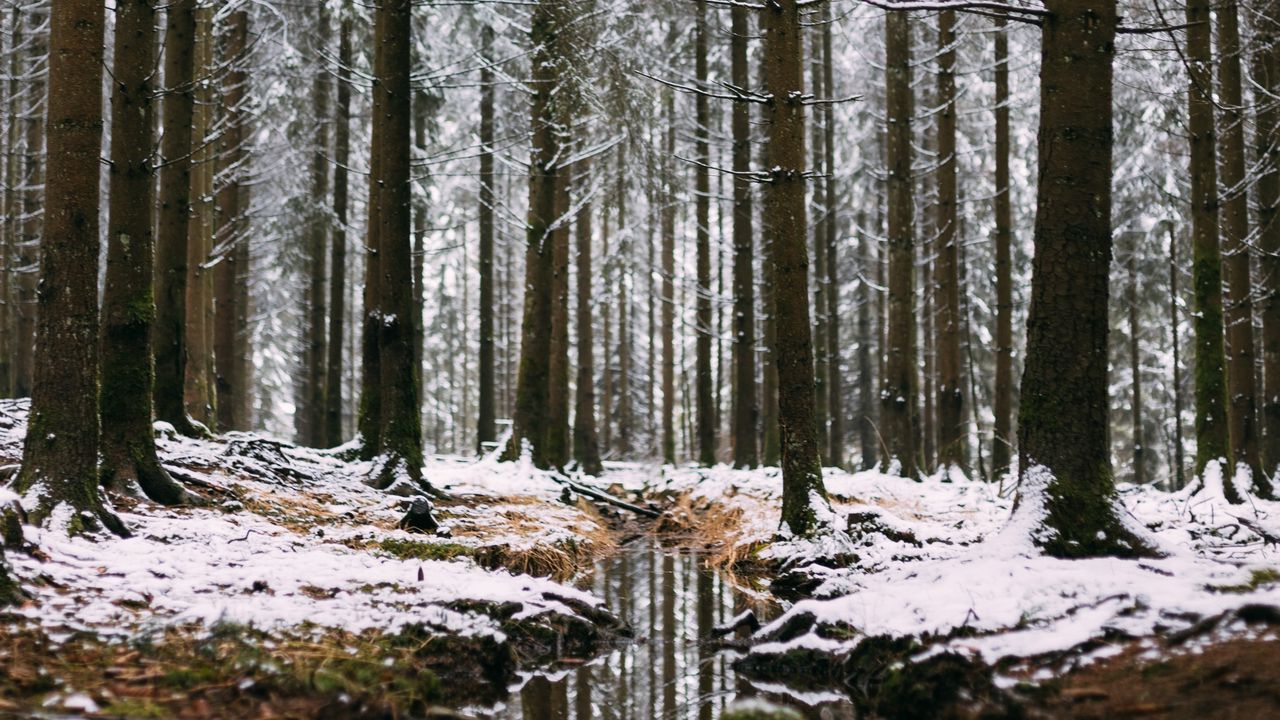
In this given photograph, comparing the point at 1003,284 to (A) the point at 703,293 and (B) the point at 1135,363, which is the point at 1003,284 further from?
(B) the point at 1135,363

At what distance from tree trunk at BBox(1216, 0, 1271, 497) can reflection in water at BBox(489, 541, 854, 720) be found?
780 centimetres

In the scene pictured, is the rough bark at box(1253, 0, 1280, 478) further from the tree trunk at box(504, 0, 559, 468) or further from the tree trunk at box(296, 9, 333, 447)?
the tree trunk at box(296, 9, 333, 447)

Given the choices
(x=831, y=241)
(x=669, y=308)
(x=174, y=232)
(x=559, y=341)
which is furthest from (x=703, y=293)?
(x=174, y=232)

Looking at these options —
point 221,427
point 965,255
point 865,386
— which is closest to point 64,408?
point 221,427

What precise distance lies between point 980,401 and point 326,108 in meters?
24.3

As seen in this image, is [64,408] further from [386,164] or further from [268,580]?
[386,164]

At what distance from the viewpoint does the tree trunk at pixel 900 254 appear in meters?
13.8

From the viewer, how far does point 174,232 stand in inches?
390

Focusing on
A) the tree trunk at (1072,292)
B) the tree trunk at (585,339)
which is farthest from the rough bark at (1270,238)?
the tree trunk at (585,339)

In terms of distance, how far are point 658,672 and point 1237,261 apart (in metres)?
10.6

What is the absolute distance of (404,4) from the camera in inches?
393

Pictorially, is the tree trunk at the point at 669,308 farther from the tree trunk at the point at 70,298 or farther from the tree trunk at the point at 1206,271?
the tree trunk at the point at 70,298

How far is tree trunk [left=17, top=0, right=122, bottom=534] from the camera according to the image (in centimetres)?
511

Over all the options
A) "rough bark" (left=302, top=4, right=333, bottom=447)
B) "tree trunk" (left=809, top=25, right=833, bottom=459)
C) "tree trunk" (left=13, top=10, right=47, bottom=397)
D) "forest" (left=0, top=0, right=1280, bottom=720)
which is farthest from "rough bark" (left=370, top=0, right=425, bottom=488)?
"tree trunk" (left=809, top=25, right=833, bottom=459)
